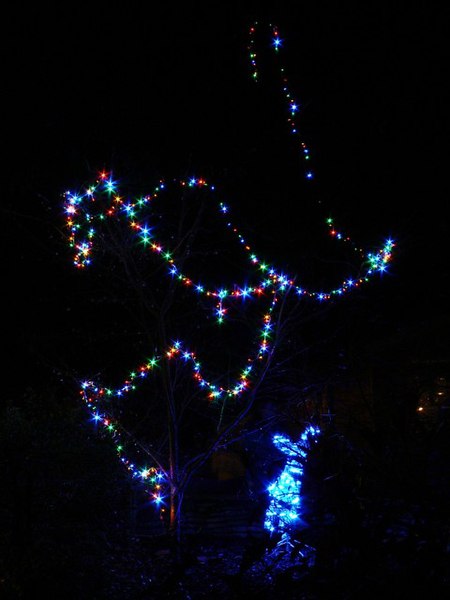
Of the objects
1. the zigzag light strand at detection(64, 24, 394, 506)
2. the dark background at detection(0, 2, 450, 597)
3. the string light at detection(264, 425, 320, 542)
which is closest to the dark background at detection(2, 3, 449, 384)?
the dark background at detection(0, 2, 450, 597)

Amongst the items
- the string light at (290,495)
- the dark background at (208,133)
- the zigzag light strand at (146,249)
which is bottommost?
the string light at (290,495)

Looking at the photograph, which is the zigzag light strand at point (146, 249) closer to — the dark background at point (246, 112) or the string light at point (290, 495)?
the dark background at point (246, 112)

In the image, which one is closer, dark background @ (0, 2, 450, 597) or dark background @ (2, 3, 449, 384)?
dark background @ (0, 2, 450, 597)

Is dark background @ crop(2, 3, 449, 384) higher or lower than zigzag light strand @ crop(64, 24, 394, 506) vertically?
higher

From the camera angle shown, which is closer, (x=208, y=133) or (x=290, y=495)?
(x=290, y=495)

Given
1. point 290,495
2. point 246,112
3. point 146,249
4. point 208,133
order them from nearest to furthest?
point 290,495 → point 146,249 → point 246,112 → point 208,133

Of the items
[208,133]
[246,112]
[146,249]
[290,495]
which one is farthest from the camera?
[208,133]

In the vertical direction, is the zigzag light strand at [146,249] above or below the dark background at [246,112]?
below

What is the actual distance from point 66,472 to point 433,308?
847cm

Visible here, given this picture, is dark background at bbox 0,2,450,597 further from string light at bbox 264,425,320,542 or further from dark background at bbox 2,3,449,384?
string light at bbox 264,425,320,542

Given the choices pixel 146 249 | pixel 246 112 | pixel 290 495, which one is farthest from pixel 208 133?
pixel 290 495

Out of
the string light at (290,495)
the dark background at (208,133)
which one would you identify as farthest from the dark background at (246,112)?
the string light at (290,495)

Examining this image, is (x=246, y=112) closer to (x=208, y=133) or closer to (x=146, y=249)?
(x=208, y=133)

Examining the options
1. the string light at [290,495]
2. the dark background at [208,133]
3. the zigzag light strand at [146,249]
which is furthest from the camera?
the zigzag light strand at [146,249]
